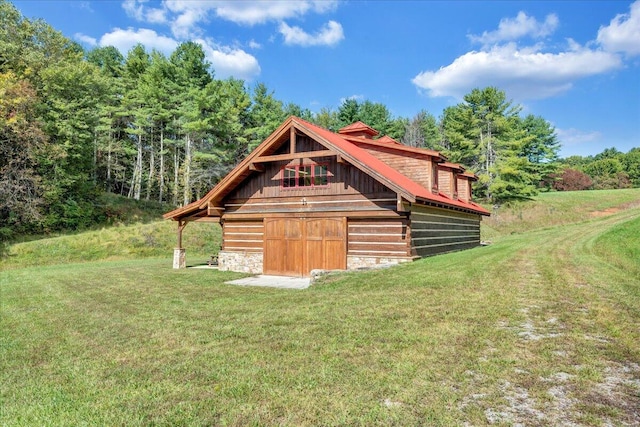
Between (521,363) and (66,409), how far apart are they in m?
5.48

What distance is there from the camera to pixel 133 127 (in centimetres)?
4603

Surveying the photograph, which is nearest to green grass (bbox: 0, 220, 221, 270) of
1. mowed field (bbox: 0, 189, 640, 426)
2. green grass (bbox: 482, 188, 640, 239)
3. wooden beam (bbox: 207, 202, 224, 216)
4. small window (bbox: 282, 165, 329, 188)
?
wooden beam (bbox: 207, 202, 224, 216)

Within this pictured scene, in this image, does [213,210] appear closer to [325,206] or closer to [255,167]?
[255,167]

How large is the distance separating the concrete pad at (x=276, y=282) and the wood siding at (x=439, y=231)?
4674 mm

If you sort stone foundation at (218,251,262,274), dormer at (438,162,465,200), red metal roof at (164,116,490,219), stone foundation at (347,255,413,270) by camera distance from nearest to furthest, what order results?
red metal roof at (164,116,490,219)
stone foundation at (347,255,413,270)
stone foundation at (218,251,262,274)
dormer at (438,162,465,200)

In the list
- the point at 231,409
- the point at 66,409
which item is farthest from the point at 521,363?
the point at 66,409

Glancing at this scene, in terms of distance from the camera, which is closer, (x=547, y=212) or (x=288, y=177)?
(x=288, y=177)

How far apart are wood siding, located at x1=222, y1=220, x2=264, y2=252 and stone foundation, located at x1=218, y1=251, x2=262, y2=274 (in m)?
0.24

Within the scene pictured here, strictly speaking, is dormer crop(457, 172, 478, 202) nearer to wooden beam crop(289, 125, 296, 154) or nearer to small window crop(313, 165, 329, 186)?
Result: small window crop(313, 165, 329, 186)

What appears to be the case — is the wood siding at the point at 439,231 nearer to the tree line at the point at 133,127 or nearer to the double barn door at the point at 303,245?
the double barn door at the point at 303,245

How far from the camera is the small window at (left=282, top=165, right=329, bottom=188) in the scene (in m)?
16.8

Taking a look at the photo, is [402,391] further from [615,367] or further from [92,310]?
[92,310]

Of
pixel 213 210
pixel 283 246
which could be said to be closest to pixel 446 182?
pixel 283 246

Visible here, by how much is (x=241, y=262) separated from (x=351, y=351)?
13.9 metres
